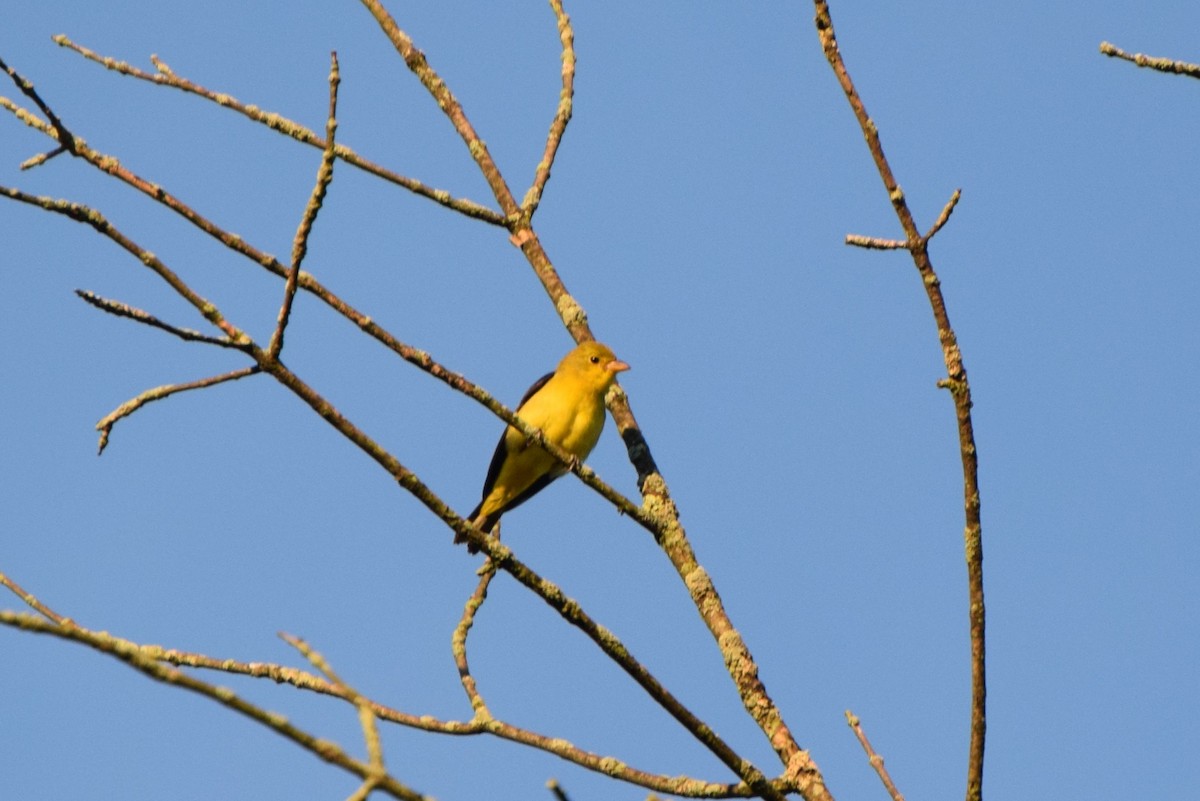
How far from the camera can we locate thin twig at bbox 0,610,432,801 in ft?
5.16

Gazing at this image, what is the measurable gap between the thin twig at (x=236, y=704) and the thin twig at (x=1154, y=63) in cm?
190

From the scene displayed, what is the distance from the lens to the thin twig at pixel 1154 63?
8.45 feet

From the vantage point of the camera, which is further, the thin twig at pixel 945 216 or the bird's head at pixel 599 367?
the bird's head at pixel 599 367

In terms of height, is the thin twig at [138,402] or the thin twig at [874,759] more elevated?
the thin twig at [138,402]

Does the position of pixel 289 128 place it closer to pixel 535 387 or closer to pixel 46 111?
pixel 46 111

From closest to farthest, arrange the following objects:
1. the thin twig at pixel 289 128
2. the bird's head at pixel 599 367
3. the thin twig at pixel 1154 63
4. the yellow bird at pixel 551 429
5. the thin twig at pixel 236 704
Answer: the thin twig at pixel 236 704 < the thin twig at pixel 1154 63 < the thin twig at pixel 289 128 < the bird's head at pixel 599 367 < the yellow bird at pixel 551 429

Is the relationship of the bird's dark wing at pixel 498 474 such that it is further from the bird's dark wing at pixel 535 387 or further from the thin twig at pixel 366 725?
the thin twig at pixel 366 725

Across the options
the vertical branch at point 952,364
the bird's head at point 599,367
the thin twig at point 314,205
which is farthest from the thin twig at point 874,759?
the bird's head at point 599,367

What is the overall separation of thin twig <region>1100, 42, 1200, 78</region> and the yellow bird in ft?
14.8

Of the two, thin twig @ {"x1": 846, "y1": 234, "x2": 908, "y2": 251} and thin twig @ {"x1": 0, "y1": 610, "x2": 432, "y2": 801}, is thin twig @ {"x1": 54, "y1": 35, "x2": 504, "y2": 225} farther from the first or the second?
thin twig @ {"x1": 0, "y1": 610, "x2": 432, "y2": 801}

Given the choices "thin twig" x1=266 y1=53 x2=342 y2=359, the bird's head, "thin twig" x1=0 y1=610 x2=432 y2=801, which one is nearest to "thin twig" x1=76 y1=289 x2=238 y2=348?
"thin twig" x1=266 y1=53 x2=342 y2=359

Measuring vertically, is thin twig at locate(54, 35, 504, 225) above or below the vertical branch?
above

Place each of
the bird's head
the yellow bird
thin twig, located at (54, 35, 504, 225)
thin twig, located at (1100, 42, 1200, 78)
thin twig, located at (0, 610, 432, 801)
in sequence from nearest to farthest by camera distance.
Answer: thin twig, located at (0, 610, 432, 801) < thin twig, located at (1100, 42, 1200, 78) < thin twig, located at (54, 35, 504, 225) < the bird's head < the yellow bird

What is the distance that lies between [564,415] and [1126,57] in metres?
5.04
